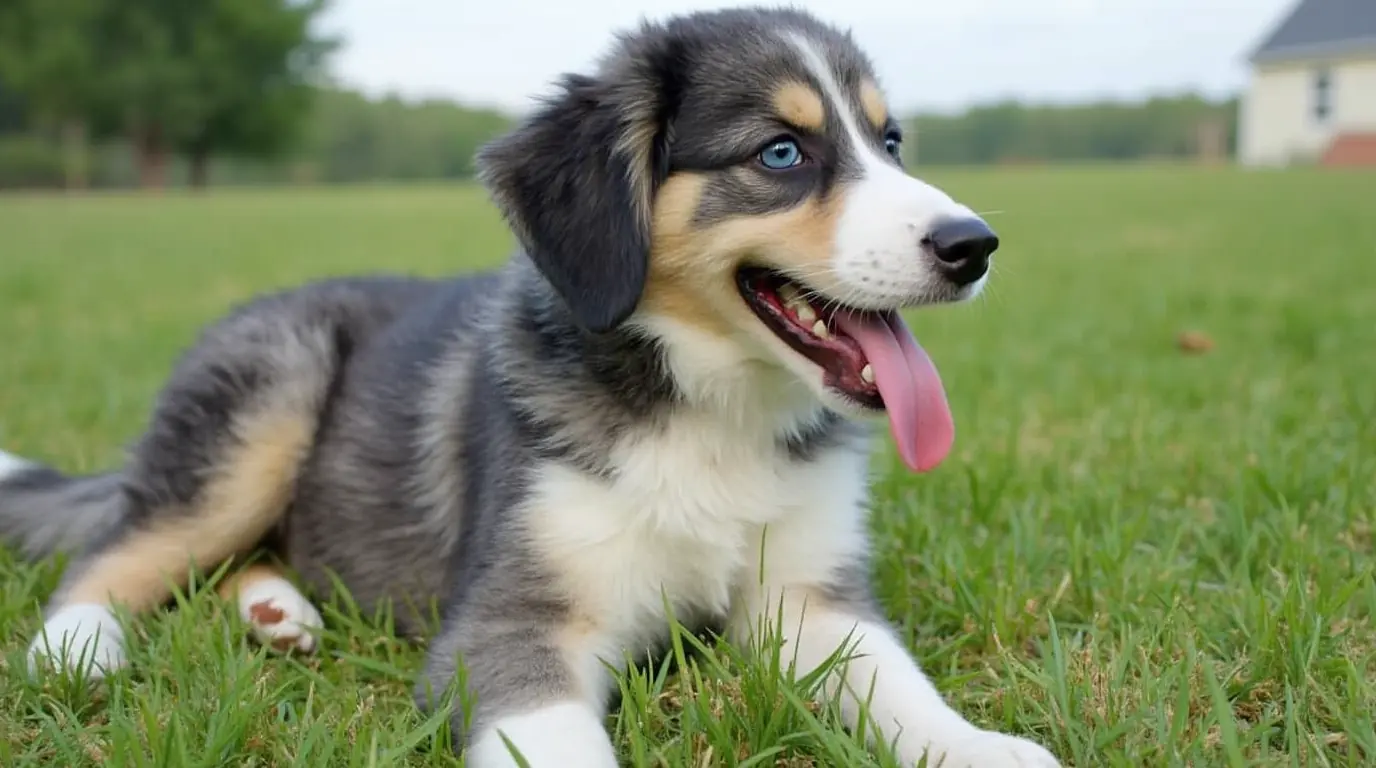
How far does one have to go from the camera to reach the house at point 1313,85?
154ft

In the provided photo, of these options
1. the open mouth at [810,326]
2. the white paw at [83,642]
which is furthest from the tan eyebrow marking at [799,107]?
the white paw at [83,642]

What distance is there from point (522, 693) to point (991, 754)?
89 centimetres

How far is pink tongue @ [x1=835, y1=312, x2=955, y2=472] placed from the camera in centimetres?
267

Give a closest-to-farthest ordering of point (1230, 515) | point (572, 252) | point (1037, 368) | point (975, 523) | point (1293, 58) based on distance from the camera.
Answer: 1. point (572, 252)
2. point (1230, 515)
3. point (975, 523)
4. point (1037, 368)
5. point (1293, 58)

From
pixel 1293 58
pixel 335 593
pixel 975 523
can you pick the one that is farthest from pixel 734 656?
pixel 1293 58

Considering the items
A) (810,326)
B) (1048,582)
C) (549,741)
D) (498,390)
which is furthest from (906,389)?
(549,741)

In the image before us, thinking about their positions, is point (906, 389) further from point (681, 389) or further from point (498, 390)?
point (498, 390)

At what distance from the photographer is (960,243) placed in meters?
2.51

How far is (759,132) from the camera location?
110 inches

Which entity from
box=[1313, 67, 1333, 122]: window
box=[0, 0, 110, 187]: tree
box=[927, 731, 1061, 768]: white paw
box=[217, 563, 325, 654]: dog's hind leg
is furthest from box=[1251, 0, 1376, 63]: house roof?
box=[927, 731, 1061, 768]: white paw

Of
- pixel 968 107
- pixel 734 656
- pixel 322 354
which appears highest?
pixel 322 354

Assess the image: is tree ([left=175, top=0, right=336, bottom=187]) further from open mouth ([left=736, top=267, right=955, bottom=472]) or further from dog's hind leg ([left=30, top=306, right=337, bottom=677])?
open mouth ([left=736, top=267, right=955, bottom=472])

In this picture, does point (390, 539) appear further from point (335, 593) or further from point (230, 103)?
point (230, 103)

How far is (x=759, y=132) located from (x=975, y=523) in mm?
1608
